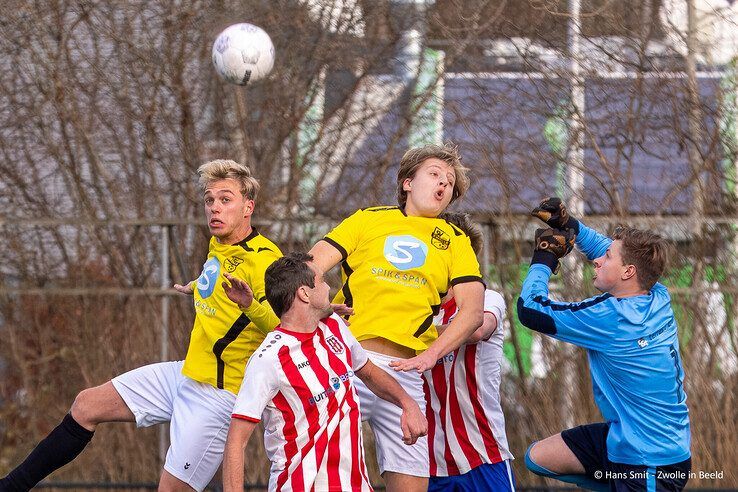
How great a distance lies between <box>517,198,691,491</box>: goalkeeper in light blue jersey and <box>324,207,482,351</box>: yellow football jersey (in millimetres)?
403

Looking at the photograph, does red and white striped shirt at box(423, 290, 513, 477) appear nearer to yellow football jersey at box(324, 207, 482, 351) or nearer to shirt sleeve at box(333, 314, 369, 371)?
yellow football jersey at box(324, 207, 482, 351)

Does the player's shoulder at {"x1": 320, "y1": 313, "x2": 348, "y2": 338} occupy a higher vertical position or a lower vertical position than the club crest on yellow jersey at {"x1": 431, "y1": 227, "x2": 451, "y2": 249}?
lower

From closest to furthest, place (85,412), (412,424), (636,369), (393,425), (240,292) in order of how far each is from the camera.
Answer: (412,424), (240,292), (636,369), (393,425), (85,412)

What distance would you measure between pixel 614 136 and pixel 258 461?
3561 millimetres

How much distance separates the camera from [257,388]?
4.46 m

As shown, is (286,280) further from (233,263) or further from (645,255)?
(645,255)

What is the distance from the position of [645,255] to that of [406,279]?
109cm

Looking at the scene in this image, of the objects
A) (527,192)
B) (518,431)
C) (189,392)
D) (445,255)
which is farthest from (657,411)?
(527,192)

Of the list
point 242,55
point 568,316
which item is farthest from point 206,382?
point 242,55

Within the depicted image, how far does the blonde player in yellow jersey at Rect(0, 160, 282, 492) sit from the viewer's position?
5469 millimetres

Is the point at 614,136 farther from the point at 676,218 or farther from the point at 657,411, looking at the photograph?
the point at 657,411

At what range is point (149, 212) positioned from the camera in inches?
364

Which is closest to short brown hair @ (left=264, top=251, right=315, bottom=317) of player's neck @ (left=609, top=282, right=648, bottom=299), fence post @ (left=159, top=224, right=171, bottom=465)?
player's neck @ (left=609, top=282, right=648, bottom=299)

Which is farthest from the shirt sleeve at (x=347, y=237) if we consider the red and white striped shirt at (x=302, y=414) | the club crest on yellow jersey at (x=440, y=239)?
the red and white striped shirt at (x=302, y=414)
